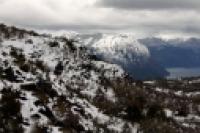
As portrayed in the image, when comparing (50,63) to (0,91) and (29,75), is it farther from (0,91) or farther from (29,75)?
(0,91)

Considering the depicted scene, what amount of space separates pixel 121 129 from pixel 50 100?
12.4 metres

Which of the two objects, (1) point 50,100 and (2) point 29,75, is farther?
(2) point 29,75

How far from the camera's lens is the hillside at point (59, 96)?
39.2m

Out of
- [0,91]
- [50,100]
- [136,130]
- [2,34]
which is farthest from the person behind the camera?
[2,34]

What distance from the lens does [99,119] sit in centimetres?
5291

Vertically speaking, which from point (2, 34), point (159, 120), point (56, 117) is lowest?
point (159, 120)

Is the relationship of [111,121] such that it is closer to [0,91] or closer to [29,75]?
[29,75]

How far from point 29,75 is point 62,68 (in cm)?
2146

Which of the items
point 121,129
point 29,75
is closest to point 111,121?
point 121,129

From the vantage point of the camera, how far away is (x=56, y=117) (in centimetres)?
4159

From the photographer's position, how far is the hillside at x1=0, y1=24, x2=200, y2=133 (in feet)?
128

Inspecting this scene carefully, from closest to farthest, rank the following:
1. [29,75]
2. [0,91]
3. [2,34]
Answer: [0,91], [29,75], [2,34]

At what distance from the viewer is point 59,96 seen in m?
48.4

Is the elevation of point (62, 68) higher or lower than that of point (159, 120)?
higher
